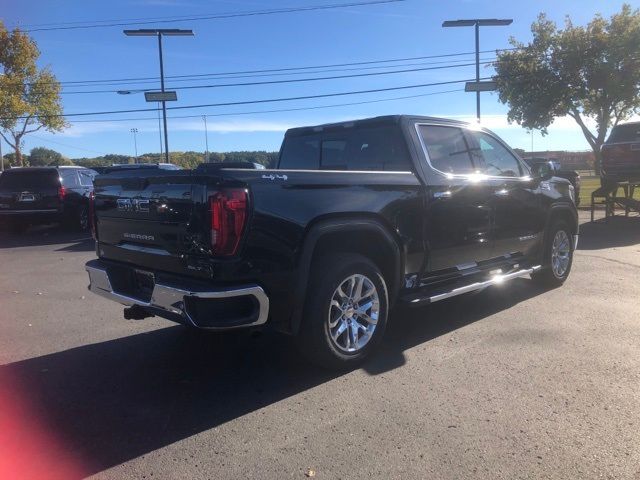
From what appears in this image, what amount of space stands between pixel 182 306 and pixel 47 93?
30338 mm

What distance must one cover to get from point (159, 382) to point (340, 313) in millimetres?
1494

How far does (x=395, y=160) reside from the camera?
16.7ft

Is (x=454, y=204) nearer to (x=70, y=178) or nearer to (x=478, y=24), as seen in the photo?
(x=70, y=178)

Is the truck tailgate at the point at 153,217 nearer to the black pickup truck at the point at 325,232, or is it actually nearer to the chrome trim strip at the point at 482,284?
the black pickup truck at the point at 325,232

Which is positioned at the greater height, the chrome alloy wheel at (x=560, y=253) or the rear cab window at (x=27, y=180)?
the rear cab window at (x=27, y=180)

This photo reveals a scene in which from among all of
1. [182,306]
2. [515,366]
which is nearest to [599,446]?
[515,366]

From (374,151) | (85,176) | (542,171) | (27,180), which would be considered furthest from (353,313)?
(85,176)

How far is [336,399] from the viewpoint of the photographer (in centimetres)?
386

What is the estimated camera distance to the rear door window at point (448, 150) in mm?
5219

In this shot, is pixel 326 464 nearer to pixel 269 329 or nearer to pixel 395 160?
pixel 269 329

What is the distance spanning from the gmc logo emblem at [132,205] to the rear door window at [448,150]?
259 cm

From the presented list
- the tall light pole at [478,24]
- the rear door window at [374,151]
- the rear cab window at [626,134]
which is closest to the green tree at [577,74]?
the tall light pole at [478,24]

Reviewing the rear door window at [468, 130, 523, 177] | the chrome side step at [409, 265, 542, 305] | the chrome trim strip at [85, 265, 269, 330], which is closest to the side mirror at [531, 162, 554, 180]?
the rear door window at [468, 130, 523, 177]

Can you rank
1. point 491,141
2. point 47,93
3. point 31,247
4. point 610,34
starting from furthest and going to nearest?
point 610,34
point 47,93
point 31,247
point 491,141
